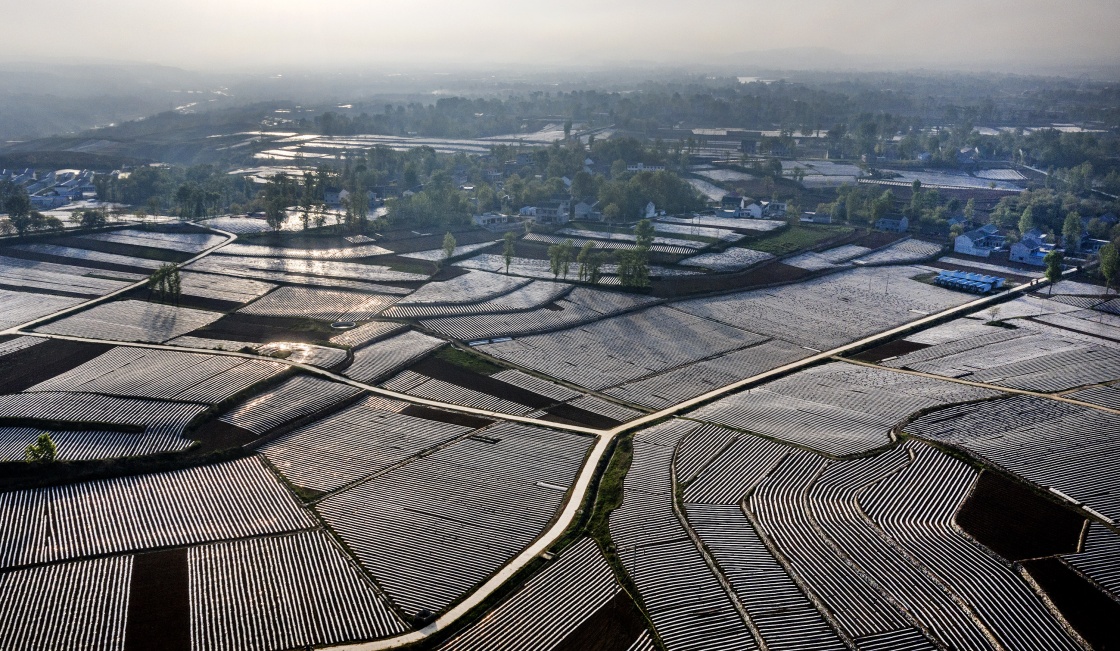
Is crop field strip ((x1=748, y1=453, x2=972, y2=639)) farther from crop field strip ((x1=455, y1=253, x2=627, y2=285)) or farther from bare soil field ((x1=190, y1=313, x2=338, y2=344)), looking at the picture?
crop field strip ((x1=455, y1=253, x2=627, y2=285))

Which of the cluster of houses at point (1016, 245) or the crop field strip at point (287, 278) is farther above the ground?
the cluster of houses at point (1016, 245)

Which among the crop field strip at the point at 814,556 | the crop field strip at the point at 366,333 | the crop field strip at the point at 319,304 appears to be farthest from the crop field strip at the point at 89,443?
the crop field strip at the point at 814,556

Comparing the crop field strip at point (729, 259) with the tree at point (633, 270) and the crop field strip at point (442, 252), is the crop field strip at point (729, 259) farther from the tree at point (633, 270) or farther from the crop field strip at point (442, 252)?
the crop field strip at point (442, 252)

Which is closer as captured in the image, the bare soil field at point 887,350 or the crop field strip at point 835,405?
the crop field strip at point 835,405

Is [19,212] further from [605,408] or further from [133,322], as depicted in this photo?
[605,408]

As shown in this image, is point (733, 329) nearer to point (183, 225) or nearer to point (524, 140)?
point (183, 225)
